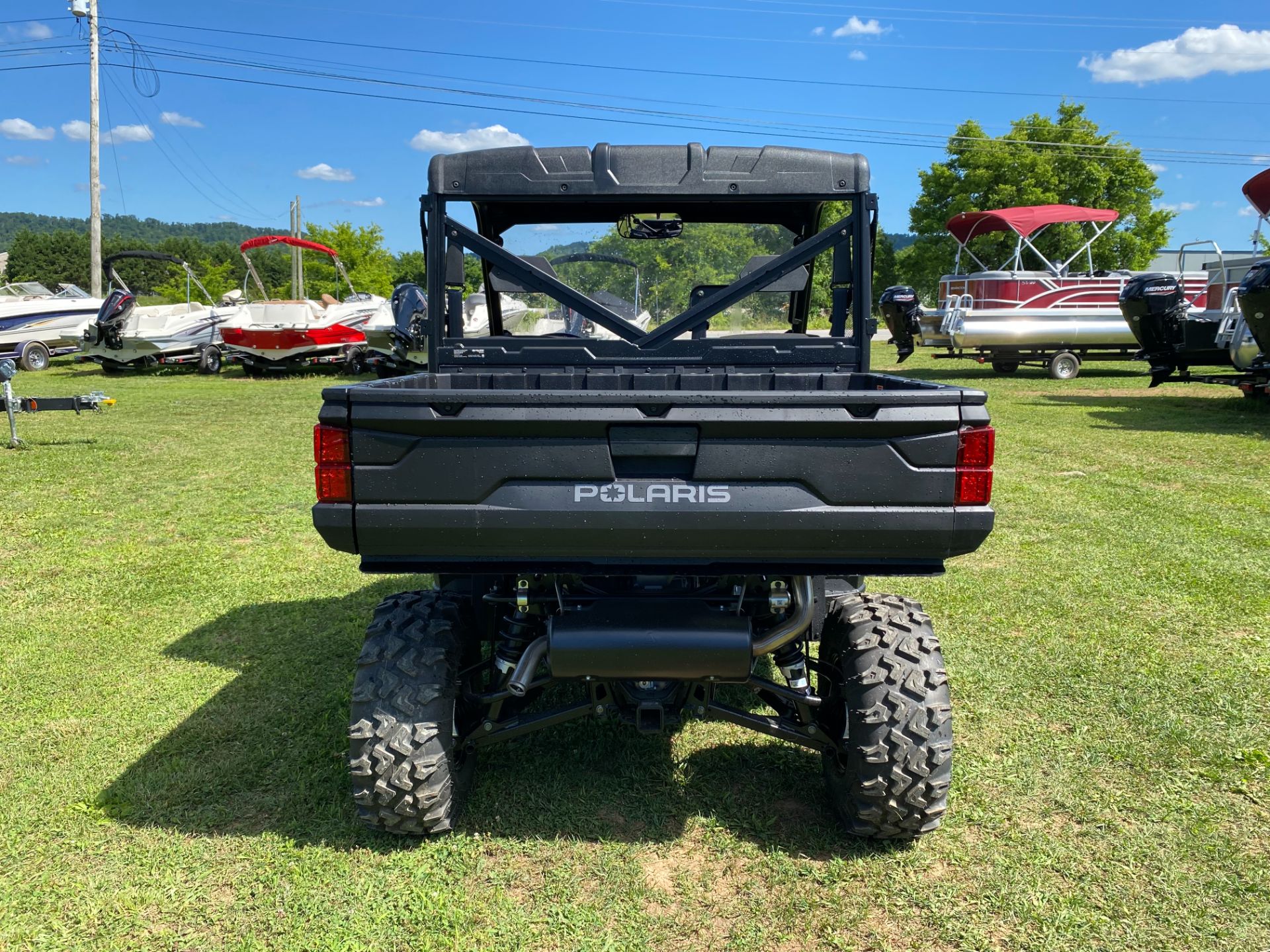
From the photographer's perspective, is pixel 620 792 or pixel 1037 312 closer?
pixel 620 792

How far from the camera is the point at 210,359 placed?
1997cm

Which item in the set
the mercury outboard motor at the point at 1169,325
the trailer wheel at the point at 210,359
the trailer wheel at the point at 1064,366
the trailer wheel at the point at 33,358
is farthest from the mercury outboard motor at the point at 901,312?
the trailer wheel at the point at 33,358

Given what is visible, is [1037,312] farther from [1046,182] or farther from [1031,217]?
[1046,182]

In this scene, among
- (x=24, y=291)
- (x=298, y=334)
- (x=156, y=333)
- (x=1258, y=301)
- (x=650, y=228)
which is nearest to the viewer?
(x=650, y=228)

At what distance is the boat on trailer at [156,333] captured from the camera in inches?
744

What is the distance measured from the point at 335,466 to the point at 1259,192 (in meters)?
14.0

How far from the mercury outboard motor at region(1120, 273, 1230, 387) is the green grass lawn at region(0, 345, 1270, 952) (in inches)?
323

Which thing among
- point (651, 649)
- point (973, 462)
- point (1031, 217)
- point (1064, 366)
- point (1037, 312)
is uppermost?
point (1031, 217)

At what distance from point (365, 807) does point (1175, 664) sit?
3.56m

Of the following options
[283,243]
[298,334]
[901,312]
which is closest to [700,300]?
[901,312]

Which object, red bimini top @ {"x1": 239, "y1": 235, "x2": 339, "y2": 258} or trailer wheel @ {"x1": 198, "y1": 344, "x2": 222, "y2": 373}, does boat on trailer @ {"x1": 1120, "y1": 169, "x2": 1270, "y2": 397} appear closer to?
red bimini top @ {"x1": 239, "y1": 235, "x2": 339, "y2": 258}

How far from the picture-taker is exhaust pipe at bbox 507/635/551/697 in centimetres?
281

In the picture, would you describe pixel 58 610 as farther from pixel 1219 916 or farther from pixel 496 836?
pixel 1219 916

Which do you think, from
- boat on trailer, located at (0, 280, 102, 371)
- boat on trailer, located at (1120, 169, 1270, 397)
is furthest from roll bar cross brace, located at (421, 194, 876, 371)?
boat on trailer, located at (0, 280, 102, 371)
